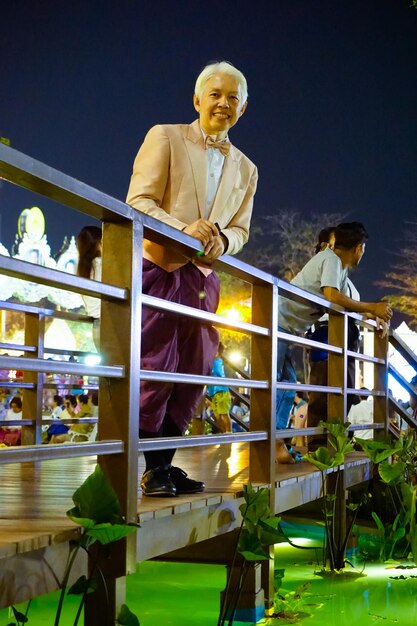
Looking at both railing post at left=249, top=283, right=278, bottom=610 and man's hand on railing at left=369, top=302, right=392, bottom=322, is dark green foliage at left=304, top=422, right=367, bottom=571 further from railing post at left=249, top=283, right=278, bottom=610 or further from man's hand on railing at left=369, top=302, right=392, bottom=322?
man's hand on railing at left=369, top=302, right=392, bottom=322

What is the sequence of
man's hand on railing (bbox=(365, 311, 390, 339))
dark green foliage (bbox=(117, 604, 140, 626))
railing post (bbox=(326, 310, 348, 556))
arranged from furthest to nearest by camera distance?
man's hand on railing (bbox=(365, 311, 390, 339)) → railing post (bbox=(326, 310, 348, 556)) → dark green foliage (bbox=(117, 604, 140, 626))

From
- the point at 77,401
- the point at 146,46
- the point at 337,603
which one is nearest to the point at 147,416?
the point at 337,603

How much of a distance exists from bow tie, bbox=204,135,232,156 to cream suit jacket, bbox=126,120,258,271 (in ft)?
0.09

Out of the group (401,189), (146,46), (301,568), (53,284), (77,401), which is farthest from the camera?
(146,46)

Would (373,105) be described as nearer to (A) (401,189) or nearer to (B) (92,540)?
(A) (401,189)

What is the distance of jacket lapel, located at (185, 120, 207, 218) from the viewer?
4.31 m

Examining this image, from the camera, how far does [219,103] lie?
14.1ft

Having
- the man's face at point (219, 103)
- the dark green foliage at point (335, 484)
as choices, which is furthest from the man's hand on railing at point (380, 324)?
the man's face at point (219, 103)

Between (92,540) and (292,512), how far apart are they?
5.51m

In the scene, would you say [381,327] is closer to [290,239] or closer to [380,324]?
[380,324]

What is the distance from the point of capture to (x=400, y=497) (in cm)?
783

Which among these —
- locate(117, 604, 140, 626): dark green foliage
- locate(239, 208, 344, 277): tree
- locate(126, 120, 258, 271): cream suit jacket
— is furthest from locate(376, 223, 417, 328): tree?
locate(117, 604, 140, 626): dark green foliage

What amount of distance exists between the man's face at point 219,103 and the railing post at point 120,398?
3.62ft

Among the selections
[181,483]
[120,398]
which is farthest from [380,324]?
[120,398]
